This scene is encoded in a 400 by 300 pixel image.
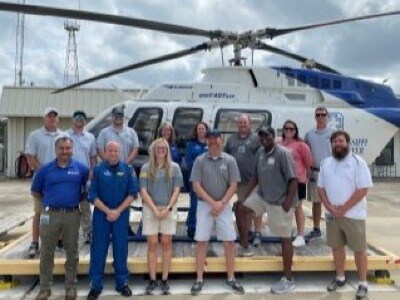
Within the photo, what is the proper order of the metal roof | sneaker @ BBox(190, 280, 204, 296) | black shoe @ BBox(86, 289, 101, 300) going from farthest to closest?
the metal roof, sneaker @ BBox(190, 280, 204, 296), black shoe @ BBox(86, 289, 101, 300)

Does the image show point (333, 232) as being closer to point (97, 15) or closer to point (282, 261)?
point (282, 261)

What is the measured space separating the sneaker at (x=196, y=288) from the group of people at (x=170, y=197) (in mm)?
11

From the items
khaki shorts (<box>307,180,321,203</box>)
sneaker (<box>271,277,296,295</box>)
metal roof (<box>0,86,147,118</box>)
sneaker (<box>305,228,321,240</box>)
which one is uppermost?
metal roof (<box>0,86,147,118</box>)

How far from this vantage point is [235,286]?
568 centimetres

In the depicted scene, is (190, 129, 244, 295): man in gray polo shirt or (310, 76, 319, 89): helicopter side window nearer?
(190, 129, 244, 295): man in gray polo shirt

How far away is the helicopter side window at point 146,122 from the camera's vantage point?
824 centimetres

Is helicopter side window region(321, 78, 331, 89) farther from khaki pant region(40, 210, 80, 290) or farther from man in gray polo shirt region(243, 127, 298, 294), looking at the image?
khaki pant region(40, 210, 80, 290)

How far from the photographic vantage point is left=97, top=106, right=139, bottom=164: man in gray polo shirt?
6328 millimetres

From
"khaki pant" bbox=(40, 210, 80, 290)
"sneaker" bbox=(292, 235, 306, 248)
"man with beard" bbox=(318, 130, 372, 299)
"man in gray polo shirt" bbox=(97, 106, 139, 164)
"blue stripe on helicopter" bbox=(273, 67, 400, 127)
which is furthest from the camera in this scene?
"blue stripe on helicopter" bbox=(273, 67, 400, 127)

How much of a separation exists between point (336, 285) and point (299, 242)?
114 centimetres

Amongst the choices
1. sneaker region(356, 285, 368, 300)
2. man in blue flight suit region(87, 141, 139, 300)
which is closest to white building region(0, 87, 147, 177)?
man in blue flight suit region(87, 141, 139, 300)

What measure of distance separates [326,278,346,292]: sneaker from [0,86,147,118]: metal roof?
64.4ft

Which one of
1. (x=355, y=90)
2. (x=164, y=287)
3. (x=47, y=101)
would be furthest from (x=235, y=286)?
(x=47, y=101)

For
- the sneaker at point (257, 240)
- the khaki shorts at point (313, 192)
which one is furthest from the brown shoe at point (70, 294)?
the khaki shorts at point (313, 192)
